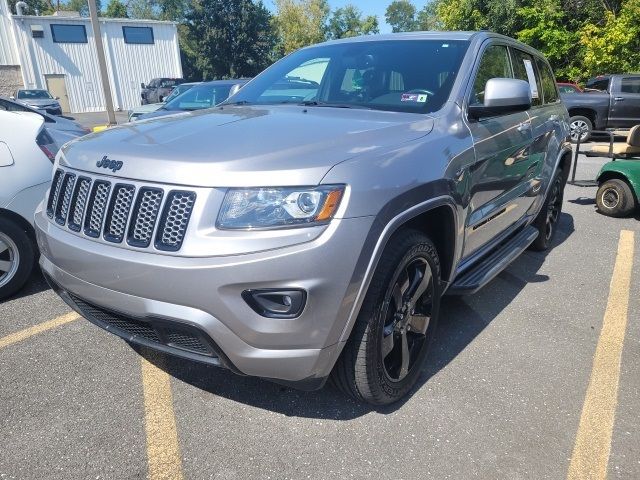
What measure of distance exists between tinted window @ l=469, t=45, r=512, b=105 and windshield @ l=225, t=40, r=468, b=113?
17 cm

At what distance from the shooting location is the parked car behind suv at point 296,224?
1912mm

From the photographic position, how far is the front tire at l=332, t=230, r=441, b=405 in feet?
7.20

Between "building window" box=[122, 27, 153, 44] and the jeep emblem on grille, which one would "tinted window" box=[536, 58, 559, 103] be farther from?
"building window" box=[122, 27, 153, 44]

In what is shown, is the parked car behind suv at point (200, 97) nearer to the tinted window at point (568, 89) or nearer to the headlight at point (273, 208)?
the headlight at point (273, 208)

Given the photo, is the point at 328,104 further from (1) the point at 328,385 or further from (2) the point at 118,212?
(1) the point at 328,385

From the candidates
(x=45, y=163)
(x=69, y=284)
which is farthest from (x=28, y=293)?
(x=69, y=284)

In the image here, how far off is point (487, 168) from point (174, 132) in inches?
71.0

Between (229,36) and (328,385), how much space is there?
44.4 meters

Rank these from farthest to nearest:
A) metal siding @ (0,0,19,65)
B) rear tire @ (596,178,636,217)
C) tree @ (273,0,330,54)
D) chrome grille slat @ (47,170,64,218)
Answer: tree @ (273,0,330,54), metal siding @ (0,0,19,65), rear tire @ (596,178,636,217), chrome grille slat @ (47,170,64,218)

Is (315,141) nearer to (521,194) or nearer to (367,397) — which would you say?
(367,397)

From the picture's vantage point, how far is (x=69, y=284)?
232 cm

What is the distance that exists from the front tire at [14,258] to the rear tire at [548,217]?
14.1 ft

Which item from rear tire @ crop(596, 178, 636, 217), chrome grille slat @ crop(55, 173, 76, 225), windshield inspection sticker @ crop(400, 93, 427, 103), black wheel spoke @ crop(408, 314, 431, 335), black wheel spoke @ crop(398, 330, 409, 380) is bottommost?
rear tire @ crop(596, 178, 636, 217)

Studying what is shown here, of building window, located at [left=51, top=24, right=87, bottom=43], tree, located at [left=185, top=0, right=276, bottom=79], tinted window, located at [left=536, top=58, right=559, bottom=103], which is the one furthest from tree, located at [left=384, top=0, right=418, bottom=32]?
tinted window, located at [left=536, top=58, right=559, bottom=103]
